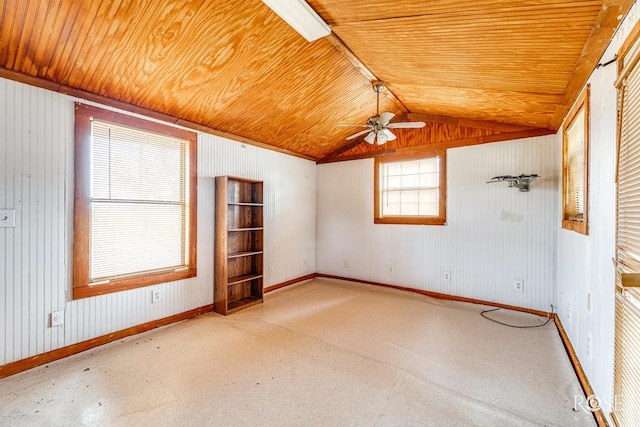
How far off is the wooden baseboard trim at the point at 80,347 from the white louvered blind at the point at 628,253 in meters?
3.81

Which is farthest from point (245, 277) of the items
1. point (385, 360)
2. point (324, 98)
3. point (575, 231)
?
point (575, 231)

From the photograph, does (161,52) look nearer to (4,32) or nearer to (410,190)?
(4,32)

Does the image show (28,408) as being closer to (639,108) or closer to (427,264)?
(639,108)

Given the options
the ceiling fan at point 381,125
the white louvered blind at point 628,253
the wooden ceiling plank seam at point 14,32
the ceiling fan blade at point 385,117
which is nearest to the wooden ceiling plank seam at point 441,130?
the ceiling fan at point 381,125

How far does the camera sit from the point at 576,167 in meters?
2.76

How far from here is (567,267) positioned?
2906 millimetres

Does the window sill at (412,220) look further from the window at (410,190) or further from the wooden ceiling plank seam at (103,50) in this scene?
the wooden ceiling plank seam at (103,50)

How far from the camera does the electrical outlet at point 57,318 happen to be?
8.20 feet

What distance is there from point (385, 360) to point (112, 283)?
109 inches

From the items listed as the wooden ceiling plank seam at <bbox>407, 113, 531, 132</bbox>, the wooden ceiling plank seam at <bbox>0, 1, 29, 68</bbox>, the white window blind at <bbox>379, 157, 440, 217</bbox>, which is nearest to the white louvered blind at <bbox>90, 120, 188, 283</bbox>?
the wooden ceiling plank seam at <bbox>0, 1, 29, 68</bbox>

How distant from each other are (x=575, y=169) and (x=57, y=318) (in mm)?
5052

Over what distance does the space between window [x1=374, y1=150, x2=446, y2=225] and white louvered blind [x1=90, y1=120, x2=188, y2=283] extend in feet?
10.4

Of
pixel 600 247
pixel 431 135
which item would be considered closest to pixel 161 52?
pixel 600 247

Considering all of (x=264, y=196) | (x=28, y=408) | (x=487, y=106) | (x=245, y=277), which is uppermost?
(x=487, y=106)
